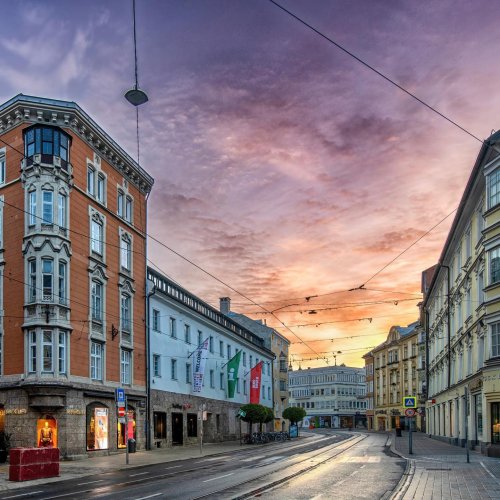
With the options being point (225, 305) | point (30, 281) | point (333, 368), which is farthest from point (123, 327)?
point (333, 368)

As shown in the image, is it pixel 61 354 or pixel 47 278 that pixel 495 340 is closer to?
pixel 61 354

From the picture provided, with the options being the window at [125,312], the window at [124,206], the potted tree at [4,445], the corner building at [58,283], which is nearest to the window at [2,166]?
the corner building at [58,283]

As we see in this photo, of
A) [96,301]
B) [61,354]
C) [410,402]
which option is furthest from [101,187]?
[410,402]

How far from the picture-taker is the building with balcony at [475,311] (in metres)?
30.4

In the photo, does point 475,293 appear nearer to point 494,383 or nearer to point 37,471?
point 494,383

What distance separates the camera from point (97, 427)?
119 ft

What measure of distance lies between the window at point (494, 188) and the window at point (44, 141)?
73.1ft

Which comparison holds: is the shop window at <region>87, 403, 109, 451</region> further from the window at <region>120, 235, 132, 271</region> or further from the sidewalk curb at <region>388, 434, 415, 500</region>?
the sidewalk curb at <region>388, 434, 415, 500</region>

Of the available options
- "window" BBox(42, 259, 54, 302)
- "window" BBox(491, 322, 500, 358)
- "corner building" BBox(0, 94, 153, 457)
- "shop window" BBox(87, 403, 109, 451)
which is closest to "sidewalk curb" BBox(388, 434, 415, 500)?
"window" BBox(491, 322, 500, 358)

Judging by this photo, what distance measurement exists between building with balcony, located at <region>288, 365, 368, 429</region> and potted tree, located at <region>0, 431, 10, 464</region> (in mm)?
122082

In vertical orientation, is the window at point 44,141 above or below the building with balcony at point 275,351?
above

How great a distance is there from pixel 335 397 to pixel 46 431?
407 feet

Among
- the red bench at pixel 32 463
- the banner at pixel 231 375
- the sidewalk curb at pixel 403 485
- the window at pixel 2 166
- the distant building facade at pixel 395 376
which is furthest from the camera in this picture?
the distant building facade at pixel 395 376

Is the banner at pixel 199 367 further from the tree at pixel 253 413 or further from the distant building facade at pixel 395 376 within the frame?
the distant building facade at pixel 395 376
